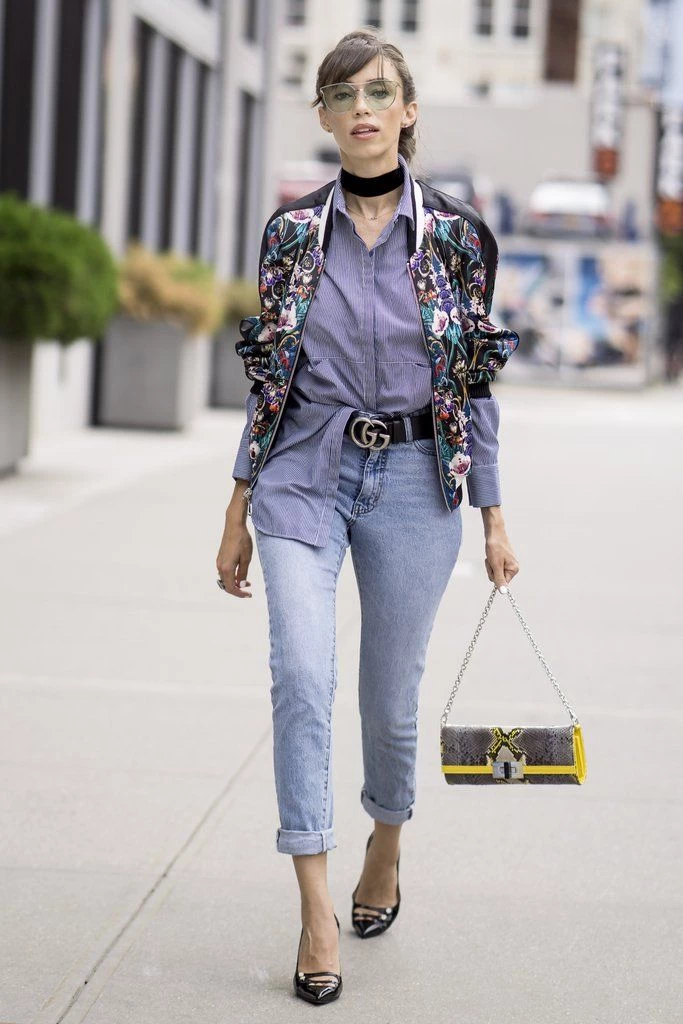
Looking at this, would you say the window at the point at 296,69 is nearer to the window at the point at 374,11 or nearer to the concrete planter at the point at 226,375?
the window at the point at 374,11

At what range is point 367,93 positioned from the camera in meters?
A: 3.76

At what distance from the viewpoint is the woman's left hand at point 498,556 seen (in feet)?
13.0

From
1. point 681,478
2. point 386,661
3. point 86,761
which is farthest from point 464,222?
point 681,478

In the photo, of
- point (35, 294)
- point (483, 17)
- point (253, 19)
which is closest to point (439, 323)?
point (35, 294)

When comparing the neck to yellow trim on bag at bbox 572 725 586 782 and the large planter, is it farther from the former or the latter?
the large planter

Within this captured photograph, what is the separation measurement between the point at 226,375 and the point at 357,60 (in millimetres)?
20746

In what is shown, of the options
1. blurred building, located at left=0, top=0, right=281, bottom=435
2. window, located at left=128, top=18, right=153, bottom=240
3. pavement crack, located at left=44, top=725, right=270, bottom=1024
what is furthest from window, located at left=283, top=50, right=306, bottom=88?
pavement crack, located at left=44, top=725, right=270, bottom=1024

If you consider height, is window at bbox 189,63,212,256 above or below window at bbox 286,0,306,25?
below

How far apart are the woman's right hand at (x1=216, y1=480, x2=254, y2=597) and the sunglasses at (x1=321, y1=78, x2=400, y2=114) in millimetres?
828

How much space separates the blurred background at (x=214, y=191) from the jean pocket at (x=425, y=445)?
27.3 inches

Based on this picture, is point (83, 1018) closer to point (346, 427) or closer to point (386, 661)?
point (386, 661)

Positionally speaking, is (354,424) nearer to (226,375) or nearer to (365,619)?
(365,619)

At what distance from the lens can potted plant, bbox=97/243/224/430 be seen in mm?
19141

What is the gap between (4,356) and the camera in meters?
13.1
